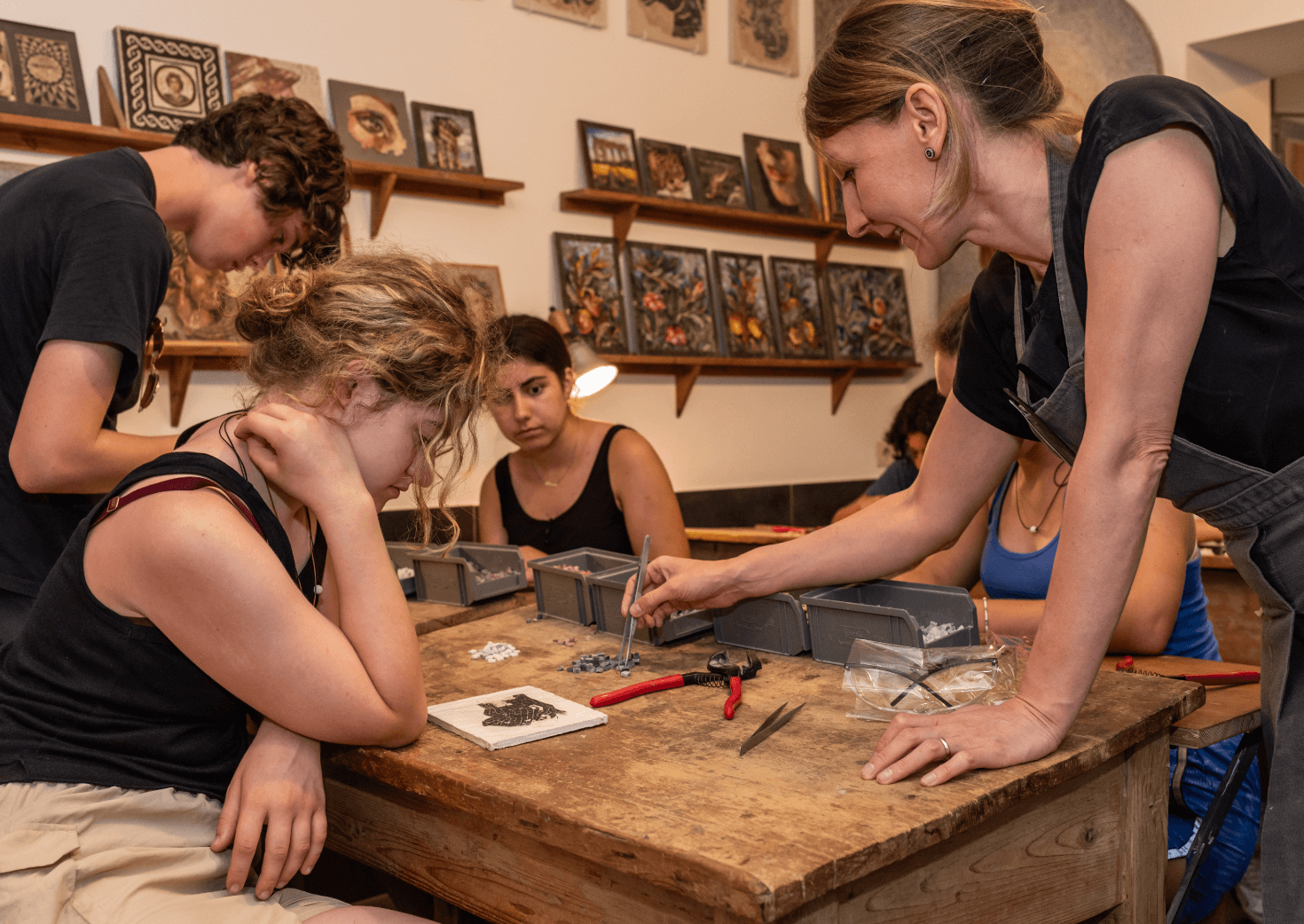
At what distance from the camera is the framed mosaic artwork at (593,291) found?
4418 mm

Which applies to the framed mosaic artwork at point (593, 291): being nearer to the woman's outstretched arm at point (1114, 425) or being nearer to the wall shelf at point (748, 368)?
the wall shelf at point (748, 368)

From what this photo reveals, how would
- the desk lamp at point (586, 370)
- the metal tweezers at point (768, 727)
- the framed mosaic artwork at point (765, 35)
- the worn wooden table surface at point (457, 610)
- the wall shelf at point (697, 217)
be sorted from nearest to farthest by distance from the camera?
1. the metal tweezers at point (768, 727)
2. the worn wooden table surface at point (457, 610)
3. the desk lamp at point (586, 370)
4. the wall shelf at point (697, 217)
5. the framed mosaic artwork at point (765, 35)

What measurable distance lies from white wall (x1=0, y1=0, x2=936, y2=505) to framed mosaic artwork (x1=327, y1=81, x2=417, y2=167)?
76 millimetres

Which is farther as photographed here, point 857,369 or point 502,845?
point 857,369

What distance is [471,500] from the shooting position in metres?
4.14

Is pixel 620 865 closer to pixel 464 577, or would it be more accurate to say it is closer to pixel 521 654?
pixel 521 654

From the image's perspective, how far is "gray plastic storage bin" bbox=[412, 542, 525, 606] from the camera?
2324 mm

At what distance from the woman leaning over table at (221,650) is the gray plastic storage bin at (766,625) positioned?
628mm

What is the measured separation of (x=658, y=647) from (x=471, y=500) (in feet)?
7.92

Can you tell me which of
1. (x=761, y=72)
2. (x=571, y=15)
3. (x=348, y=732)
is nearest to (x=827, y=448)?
(x=761, y=72)

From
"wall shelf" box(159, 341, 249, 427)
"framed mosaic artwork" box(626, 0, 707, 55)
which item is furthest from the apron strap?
"framed mosaic artwork" box(626, 0, 707, 55)

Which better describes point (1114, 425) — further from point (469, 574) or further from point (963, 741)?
point (469, 574)

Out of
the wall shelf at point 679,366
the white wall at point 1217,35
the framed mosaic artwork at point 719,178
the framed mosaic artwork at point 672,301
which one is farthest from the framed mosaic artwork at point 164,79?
the white wall at point 1217,35

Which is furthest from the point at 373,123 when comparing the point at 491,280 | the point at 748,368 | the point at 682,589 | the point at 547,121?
the point at 682,589
